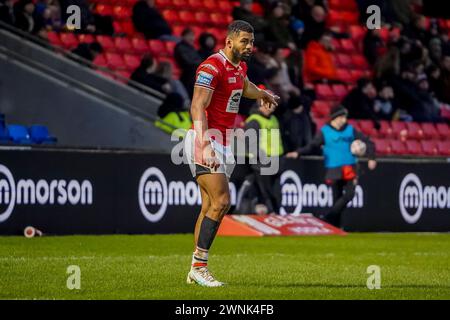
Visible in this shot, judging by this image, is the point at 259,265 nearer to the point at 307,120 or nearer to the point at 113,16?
the point at 307,120

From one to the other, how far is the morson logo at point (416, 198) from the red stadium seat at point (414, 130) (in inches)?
177

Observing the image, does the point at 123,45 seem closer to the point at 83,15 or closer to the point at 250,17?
the point at 83,15

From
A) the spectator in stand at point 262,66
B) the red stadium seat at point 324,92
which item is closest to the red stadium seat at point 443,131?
the red stadium seat at point 324,92

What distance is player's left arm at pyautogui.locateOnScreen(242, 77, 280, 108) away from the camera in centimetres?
1193

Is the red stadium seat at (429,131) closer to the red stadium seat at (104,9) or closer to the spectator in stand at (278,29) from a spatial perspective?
the spectator in stand at (278,29)

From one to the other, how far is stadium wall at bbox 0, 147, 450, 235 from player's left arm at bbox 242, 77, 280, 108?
6627mm

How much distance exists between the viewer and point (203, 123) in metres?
11.1

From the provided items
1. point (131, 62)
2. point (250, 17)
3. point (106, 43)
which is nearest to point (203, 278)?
point (131, 62)

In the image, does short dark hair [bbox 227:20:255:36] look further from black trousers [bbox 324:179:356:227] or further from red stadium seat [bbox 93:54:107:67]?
red stadium seat [bbox 93:54:107:67]

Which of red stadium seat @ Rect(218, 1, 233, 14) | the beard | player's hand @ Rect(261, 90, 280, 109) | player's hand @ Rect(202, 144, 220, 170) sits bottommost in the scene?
player's hand @ Rect(202, 144, 220, 170)

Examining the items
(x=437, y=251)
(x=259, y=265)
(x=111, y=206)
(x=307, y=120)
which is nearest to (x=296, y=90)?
(x=307, y=120)

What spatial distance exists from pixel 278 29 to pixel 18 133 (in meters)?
9.21

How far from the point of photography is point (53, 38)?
23.2 m

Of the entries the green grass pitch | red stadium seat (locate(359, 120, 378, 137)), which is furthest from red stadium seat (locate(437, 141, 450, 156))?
the green grass pitch
